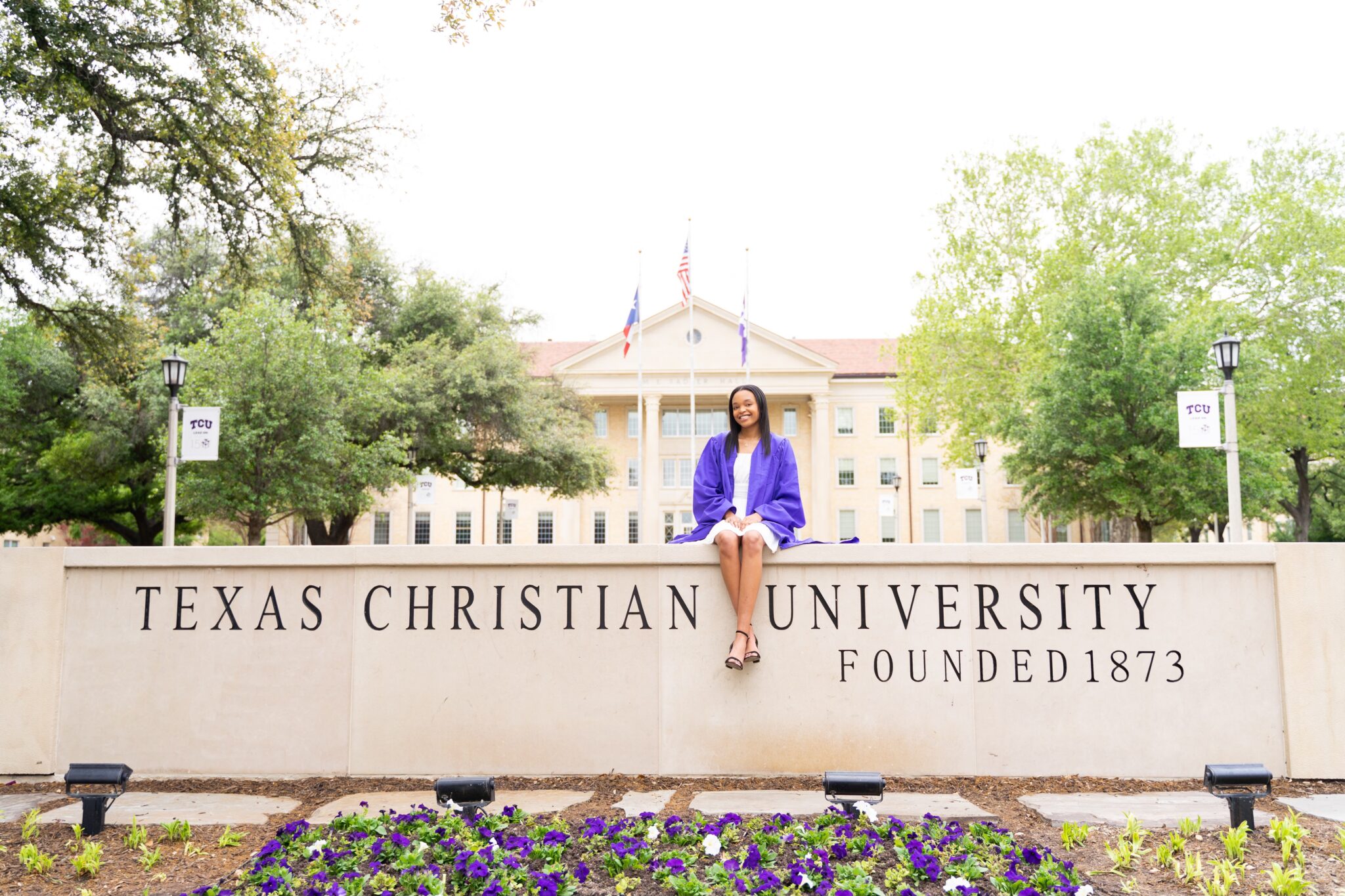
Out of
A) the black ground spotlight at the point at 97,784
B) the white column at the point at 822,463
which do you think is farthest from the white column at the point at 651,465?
the black ground spotlight at the point at 97,784

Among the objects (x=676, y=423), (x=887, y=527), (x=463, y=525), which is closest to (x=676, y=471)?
(x=676, y=423)

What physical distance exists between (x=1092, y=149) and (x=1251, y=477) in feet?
36.8

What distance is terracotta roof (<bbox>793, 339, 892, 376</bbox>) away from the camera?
63000 mm

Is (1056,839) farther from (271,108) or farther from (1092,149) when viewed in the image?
(1092,149)

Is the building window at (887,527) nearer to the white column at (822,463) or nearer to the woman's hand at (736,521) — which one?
the white column at (822,463)

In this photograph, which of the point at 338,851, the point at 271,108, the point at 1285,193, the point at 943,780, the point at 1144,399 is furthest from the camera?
the point at 1285,193

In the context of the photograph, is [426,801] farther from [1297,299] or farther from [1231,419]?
[1297,299]

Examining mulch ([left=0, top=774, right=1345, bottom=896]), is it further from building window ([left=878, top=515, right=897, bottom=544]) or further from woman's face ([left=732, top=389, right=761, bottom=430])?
building window ([left=878, top=515, right=897, bottom=544])

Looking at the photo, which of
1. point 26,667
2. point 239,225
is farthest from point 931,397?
point 26,667

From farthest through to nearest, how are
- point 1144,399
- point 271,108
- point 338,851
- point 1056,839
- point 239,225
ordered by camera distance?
point 1144,399 < point 239,225 < point 271,108 < point 1056,839 < point 338,851

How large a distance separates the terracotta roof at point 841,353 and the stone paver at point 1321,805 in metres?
56.5

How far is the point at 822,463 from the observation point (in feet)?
199

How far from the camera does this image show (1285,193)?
29.4 m

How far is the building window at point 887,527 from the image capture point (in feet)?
191
